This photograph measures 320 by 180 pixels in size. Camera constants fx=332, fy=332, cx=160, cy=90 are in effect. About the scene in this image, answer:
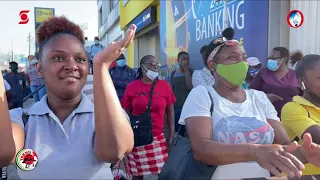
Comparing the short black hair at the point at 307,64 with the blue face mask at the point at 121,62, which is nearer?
the short black hair at the point at 307,64

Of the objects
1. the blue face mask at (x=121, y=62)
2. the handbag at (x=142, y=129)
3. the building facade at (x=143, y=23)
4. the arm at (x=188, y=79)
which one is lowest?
the handbag at (x=142, y=129)

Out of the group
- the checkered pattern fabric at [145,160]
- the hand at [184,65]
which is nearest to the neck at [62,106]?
the checkered pattern fabric at [145,160]

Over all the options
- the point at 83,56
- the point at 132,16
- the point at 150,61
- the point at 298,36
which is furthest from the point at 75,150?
the point at 132,16

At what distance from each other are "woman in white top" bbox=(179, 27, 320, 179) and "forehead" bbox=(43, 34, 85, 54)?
87 centimetres

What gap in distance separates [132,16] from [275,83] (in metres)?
14.5

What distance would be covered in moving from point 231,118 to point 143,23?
44.0 ft

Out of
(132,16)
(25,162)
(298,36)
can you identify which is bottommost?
(25,162)

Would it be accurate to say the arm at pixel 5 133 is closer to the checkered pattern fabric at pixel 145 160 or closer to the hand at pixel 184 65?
the checkered pattern fabric at pixel 145 160

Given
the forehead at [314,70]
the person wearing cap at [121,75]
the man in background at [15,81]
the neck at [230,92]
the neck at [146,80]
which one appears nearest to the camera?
the neck at [230,92]

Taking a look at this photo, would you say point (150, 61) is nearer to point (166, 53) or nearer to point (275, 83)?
point (275, 83)

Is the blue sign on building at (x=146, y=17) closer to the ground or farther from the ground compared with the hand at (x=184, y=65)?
farther from the ground

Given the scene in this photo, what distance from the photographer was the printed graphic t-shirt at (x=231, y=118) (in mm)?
1995

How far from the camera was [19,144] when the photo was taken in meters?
1.39

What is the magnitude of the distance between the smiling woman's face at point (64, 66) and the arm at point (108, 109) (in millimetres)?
228
